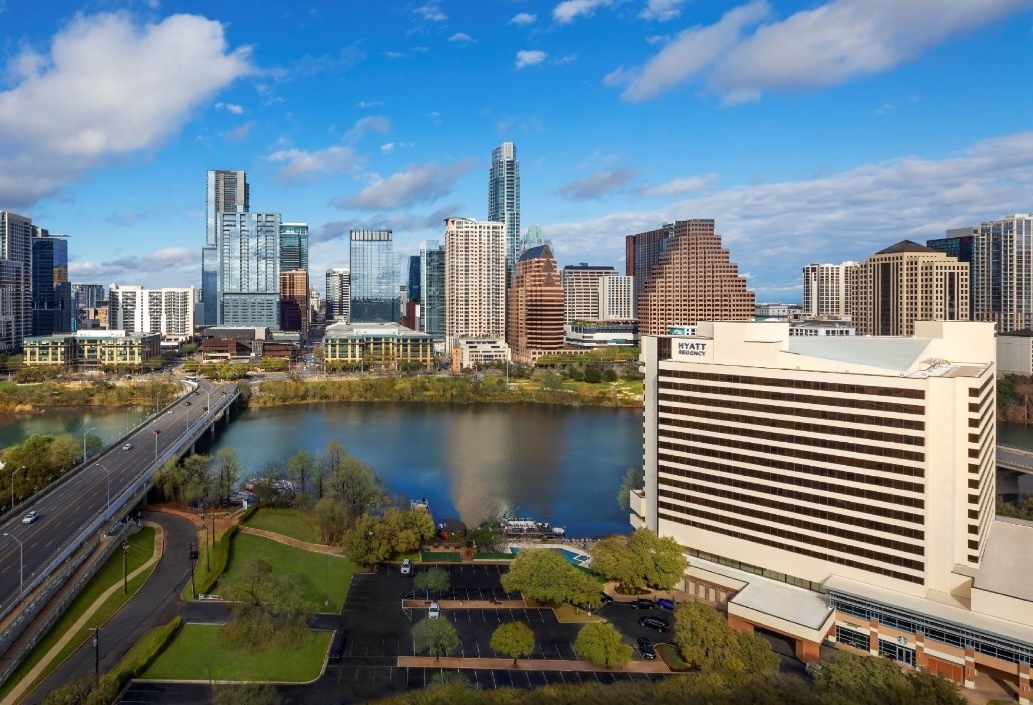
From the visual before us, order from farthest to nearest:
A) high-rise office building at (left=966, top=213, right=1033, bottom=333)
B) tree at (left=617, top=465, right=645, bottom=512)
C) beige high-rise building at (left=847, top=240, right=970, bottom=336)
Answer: high-rise office building at (left=966, top=213, right=1033, bottom=333) → beige high-rise building at (left=847, top=240, right=970, bottom=336) → tree at (left=617, top=465, right=645, bottom=512)

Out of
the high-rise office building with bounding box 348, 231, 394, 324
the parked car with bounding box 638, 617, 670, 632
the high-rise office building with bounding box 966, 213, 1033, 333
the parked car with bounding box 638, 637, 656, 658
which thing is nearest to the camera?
the parked car with bounding box 638, 637, 656, 658

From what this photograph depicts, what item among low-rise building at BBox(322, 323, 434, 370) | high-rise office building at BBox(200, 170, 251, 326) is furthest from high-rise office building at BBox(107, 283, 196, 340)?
low-rise building at BBox(322, 323, 434, 370)

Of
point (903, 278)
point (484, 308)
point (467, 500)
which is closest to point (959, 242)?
point (903, 278)

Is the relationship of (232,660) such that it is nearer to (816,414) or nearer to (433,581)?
(433,581)

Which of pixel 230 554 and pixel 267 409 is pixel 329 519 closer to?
pixel 230 554

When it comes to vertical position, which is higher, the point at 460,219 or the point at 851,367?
the point at 460,219

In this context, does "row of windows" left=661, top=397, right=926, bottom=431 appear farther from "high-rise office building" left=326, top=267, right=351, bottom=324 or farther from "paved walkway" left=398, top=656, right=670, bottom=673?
"high-rise office building" left=326, top=267, right=351, bottom=324
